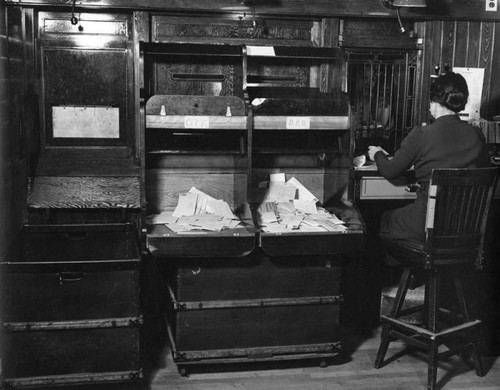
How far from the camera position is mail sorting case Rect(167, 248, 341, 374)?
379 cm

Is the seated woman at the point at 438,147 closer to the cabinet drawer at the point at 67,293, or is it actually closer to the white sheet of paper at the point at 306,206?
the white sheet of paper at the point at 306,206

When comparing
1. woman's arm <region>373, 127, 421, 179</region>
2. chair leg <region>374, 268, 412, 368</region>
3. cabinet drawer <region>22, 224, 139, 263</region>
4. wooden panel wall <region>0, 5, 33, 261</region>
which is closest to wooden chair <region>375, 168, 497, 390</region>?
chair leg <region>374, 268, 412, 368</region>

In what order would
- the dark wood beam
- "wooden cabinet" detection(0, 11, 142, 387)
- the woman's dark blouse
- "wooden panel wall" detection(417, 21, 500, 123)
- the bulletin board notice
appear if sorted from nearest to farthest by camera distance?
"wooden cabinet" detection(0, 11, 142, 387) < the woman's dark blouse < the dark wood beam < the bulletin board notice < "wooden panel wall" detection(417, 21, 500, 123)

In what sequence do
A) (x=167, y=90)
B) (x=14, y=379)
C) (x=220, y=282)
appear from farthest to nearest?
1. (x=167, y=90)
2. (x=220, y=282)
3. (x=14, y=379)

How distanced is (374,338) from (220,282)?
52.5 inches

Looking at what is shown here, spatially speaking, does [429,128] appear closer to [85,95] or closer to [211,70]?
[211,70]

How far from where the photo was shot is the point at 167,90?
4.36 meters

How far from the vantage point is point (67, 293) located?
356cm

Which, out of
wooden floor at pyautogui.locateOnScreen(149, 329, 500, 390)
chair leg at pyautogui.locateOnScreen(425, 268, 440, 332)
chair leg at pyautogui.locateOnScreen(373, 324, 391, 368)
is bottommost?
wooden floor at pyautogui.locateOnScreen(149, 329, 500, 390)

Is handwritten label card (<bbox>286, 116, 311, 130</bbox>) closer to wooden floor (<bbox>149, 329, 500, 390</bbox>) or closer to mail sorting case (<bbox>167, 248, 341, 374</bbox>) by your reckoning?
mail sorting case (<bbox>167, 248, 341, 374</bbox>)

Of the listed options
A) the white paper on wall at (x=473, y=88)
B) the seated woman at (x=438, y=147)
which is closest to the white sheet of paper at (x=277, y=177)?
the seated woman at (x=438, y=147)

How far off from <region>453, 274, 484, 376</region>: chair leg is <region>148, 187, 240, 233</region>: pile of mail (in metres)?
1.34

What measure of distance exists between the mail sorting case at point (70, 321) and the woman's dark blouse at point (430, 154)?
1575 millimetres

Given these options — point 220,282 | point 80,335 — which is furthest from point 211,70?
point 80,335
